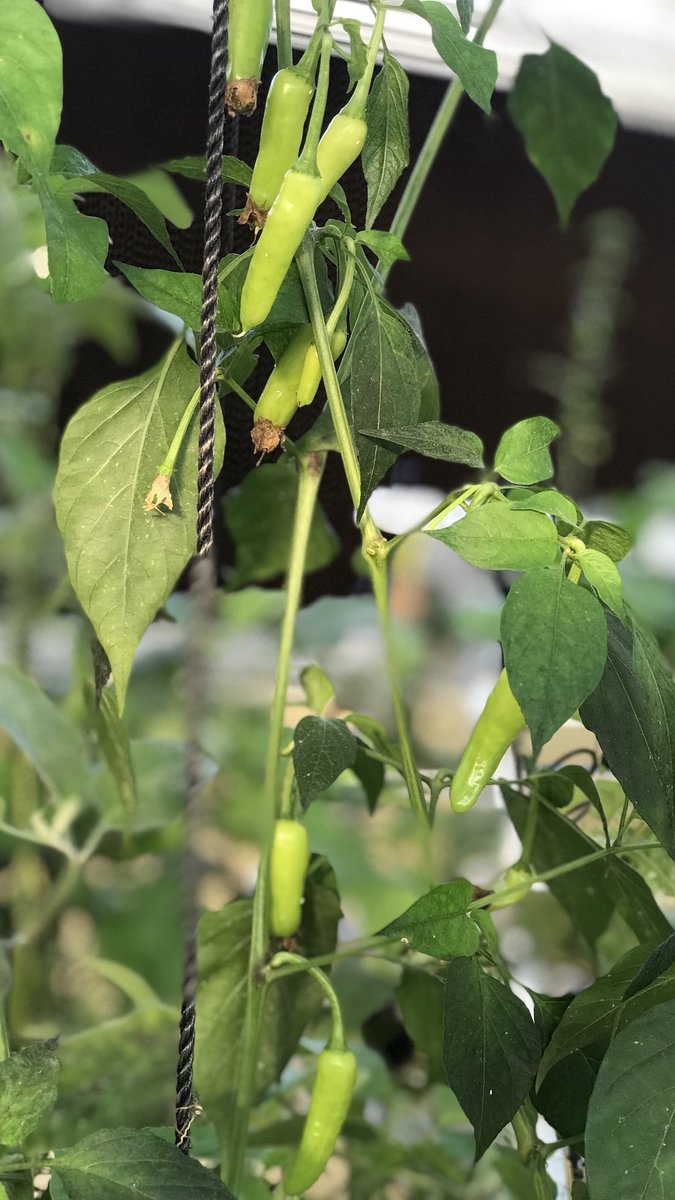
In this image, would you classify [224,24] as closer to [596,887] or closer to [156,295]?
[156,295]

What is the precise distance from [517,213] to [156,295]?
1054mm

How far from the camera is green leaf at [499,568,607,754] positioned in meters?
0.27

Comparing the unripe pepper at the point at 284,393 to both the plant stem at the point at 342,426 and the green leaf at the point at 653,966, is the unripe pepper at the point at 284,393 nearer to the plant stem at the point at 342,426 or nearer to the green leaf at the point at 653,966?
the plant stem at the point at 342,426

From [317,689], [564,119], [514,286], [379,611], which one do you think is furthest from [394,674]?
[514,286]

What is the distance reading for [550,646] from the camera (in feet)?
0.92

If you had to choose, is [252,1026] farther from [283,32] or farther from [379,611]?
[283,32]

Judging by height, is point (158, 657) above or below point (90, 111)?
below

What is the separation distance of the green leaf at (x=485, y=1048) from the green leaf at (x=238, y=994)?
0.46ft

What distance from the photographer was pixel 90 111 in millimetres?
625

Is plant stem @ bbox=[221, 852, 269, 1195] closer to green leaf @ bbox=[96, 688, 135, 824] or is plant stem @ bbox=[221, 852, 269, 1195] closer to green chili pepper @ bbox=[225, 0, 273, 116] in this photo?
green leaf @ bbox=[96, 688, 135, 824]

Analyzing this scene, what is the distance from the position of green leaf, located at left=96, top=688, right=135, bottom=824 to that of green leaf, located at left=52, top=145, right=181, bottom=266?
17 centimetres

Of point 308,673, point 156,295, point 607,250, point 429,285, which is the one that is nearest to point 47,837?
point 308,673

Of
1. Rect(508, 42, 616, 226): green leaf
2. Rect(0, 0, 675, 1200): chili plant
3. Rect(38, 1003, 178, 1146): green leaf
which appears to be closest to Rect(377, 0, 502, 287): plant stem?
Rect(0, 0, 675, 1200): chili plant

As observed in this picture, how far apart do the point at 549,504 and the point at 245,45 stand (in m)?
0.15
